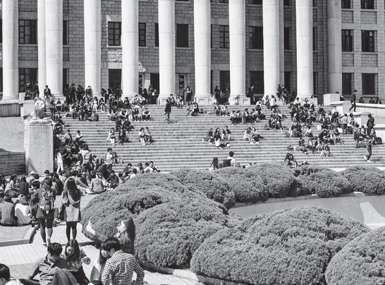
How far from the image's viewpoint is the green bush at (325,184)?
25.0 metres

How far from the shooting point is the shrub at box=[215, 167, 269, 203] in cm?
2303

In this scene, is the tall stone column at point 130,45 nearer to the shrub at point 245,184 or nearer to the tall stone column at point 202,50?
the tall stone column at point 202,50

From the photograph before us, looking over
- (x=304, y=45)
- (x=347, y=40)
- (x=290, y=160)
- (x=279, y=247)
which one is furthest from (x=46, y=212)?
(x=347, y=40)

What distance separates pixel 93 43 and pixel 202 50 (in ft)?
25.7

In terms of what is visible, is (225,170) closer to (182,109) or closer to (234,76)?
(182,109)

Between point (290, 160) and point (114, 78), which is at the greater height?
point (114, 78)

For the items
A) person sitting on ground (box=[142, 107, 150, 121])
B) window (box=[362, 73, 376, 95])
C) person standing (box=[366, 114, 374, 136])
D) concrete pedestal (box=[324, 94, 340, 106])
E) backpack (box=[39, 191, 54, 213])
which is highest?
window (box=[362, 73, 376, 95])

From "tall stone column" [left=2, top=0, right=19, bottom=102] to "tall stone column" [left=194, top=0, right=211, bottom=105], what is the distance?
13.2 metres

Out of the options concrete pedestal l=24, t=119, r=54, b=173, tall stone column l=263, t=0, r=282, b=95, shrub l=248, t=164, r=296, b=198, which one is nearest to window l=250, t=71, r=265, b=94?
tall stone column l=263, t=0, r=282, b=95

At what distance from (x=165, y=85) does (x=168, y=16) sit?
4.88m

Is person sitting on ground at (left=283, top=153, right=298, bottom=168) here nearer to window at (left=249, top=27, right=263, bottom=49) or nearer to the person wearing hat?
the person wearing hat

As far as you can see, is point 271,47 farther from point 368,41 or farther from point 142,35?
point 368,41

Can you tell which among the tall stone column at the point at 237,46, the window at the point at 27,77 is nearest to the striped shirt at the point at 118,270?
the tall stone column at the point at 237,46

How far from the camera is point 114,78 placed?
57500 millimetres
